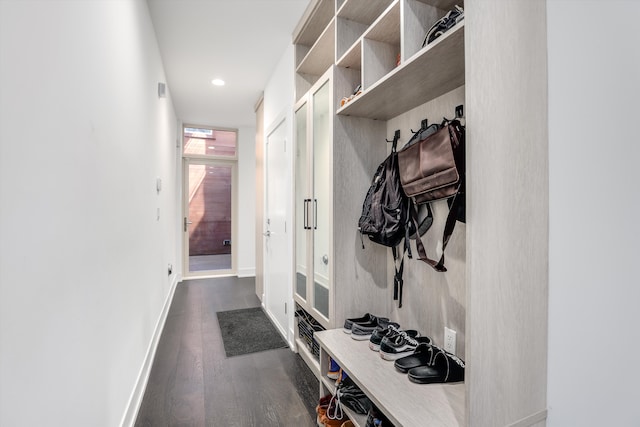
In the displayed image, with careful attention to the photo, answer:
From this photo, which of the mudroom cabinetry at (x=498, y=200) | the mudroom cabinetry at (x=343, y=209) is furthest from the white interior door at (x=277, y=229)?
the mudroom cabinetry at (x=498, y=200)

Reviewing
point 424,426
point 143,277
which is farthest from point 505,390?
point 143,277

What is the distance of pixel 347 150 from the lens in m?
1.90

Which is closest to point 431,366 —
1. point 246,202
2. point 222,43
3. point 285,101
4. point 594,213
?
point 594,213

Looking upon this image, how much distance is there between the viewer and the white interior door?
3.06 metres

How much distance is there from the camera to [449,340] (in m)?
1.46

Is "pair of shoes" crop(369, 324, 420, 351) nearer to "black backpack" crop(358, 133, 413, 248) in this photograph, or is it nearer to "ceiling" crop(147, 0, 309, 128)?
"black backpack" crop(358, 133, 413, 248)

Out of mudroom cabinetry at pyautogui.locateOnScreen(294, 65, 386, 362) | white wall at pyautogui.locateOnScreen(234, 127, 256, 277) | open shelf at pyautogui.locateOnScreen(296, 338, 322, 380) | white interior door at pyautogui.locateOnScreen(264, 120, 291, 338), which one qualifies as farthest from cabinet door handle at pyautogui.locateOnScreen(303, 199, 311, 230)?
white wall at pyautogui.locateOnScreen(234, 127, 256, 277)

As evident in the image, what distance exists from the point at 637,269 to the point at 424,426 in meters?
0.79

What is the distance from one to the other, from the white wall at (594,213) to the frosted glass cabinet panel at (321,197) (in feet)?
3.92

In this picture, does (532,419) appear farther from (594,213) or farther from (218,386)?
(218,386)

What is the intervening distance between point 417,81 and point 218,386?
2.23 meters

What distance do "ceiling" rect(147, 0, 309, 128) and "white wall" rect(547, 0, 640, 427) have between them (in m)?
1.97

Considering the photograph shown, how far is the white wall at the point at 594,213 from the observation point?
35.7 inches

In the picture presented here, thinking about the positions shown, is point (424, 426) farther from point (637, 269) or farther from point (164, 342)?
point (164, 342)
